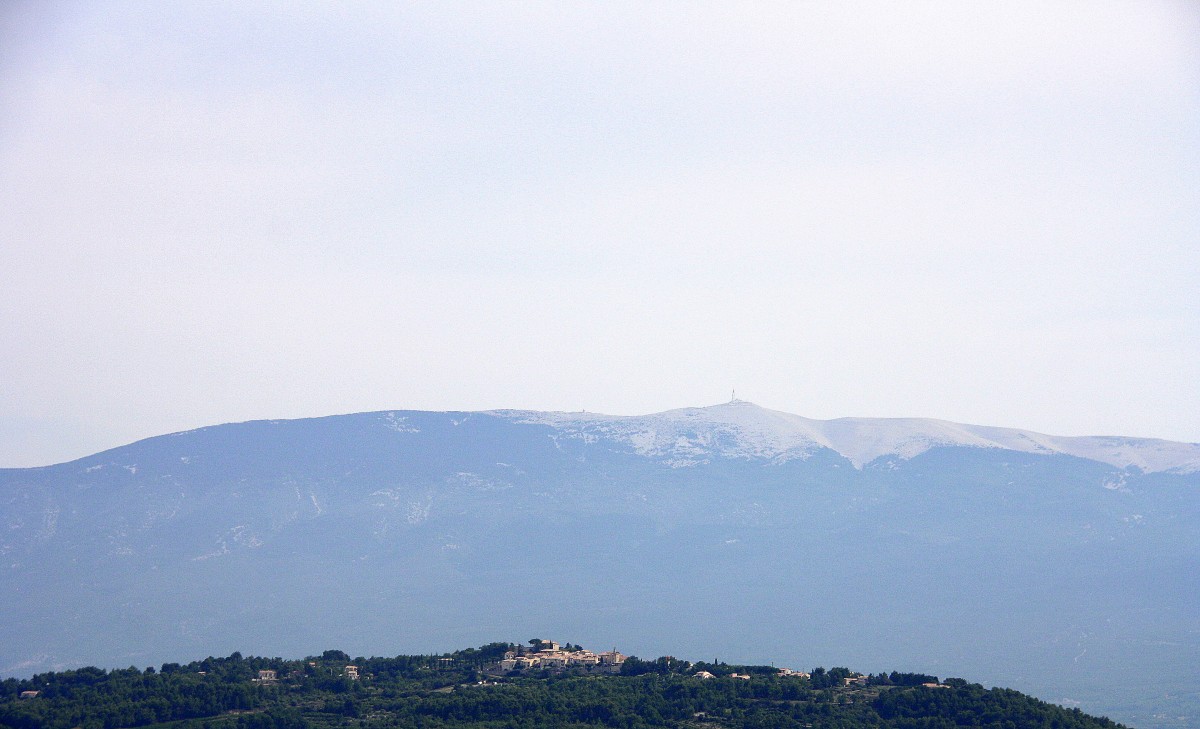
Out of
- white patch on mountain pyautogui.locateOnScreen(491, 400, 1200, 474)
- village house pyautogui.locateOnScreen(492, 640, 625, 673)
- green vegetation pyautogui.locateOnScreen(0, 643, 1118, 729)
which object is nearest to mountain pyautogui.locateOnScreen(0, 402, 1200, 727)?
white patch on mountain pyautogui.locateOnScreen(491, 400, 1200, 474)

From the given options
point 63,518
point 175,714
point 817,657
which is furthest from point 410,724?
point 63,518

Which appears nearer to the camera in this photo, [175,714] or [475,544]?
[175,714]

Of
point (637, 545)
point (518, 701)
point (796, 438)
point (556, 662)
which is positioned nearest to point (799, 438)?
point (796, 438)

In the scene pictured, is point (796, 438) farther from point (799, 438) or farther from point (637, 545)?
point (637, 545)

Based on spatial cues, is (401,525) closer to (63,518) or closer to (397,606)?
(397,606)

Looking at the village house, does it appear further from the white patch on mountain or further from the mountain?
the white patch on mountain

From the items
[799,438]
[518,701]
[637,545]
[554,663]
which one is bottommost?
[518,701]
